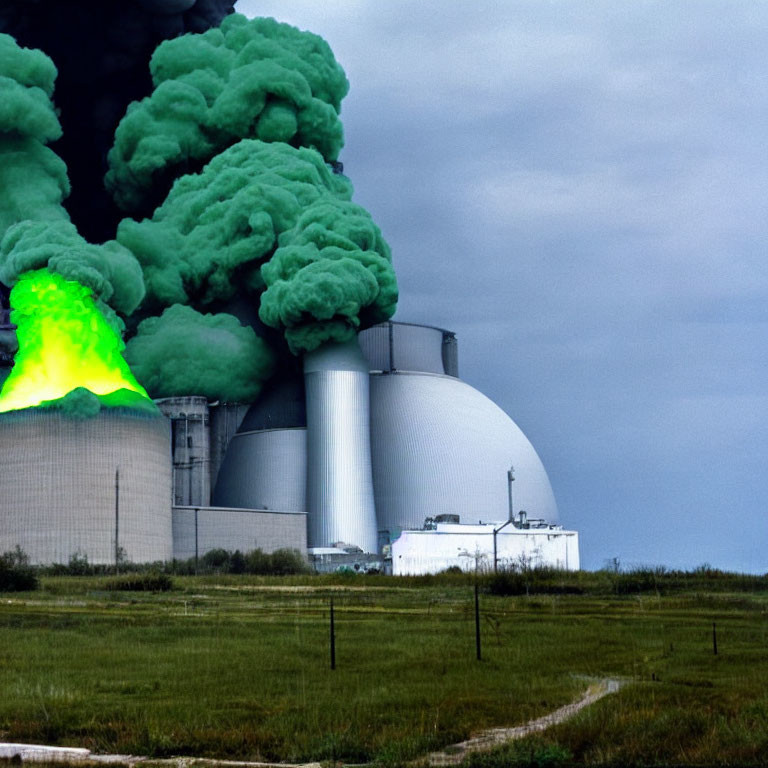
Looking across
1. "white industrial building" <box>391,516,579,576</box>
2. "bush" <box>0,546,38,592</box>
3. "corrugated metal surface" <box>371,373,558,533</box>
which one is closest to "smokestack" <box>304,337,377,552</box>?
"corrugated metal surface" <box>371,373,558,533</box>

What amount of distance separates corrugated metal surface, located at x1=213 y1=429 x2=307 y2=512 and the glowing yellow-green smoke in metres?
12.7

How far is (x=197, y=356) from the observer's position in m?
90.8

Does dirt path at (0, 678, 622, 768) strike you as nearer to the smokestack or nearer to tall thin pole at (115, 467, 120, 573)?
tall thin pole at (115, 467, 120, 573)

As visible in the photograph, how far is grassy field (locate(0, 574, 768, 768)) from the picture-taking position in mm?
19788

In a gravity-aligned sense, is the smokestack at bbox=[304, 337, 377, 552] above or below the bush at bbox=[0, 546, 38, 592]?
above

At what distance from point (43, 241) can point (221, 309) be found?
1896 centimetres

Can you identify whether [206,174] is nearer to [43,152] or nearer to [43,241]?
[43,152]

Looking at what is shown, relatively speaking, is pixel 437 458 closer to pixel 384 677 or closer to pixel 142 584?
pixel 142 584

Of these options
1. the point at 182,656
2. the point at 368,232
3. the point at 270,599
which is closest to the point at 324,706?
the point at 182,656

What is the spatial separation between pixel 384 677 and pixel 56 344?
183 ft

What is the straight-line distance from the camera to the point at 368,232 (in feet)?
298

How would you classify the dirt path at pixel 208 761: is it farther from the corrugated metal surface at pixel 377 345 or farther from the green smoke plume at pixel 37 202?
the corrugated metal surface at pixel 377 345

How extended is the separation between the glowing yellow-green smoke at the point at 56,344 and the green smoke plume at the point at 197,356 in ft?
33.1

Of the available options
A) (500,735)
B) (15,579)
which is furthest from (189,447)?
(500,735)
